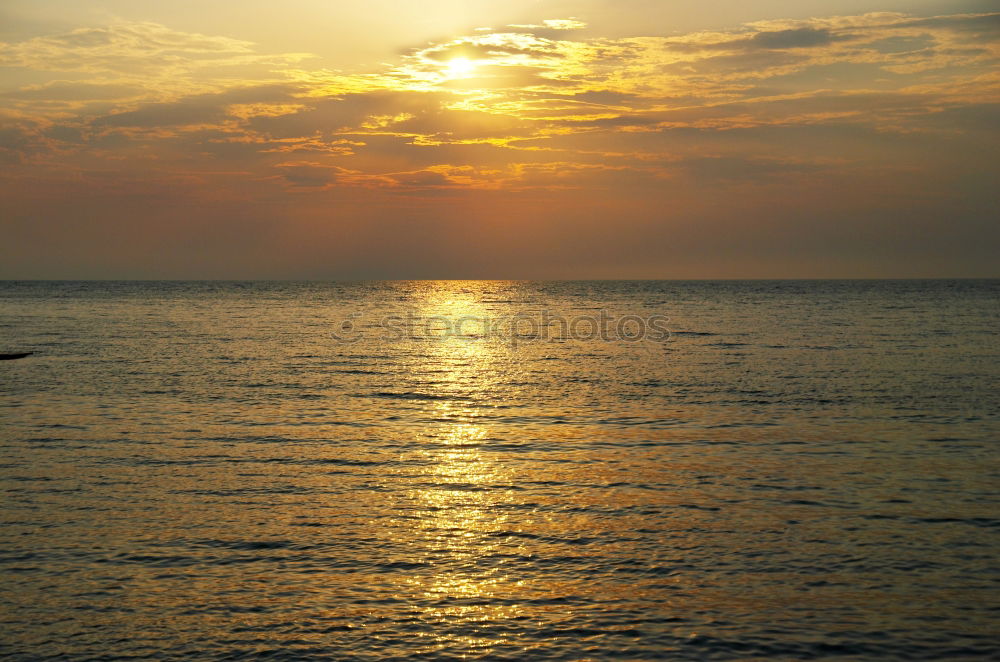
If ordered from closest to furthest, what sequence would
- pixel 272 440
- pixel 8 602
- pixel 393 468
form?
pixel 8 602 < pixel 393 468 < pixel 272 440

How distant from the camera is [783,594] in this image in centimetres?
1335

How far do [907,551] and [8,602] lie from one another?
50.6ft

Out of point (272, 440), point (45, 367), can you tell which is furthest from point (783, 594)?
point (45, 367)

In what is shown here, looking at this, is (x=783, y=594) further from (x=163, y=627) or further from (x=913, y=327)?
(x=913, y=327)

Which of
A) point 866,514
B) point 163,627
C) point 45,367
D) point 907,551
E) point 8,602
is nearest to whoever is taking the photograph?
point 163,627

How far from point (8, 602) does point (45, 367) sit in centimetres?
3741

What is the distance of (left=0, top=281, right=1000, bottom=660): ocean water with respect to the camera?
39.4 feet

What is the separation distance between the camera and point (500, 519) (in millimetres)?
17469

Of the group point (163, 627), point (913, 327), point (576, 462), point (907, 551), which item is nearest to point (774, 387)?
point (576, 462)

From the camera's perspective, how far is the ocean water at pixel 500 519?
12016 millimetres

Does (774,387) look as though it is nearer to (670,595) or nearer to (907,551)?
(907,551)

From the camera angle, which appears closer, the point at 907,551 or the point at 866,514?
the point at 907,551

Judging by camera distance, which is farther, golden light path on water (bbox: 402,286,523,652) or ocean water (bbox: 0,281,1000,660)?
golden light path on water (bbox: 402,286,523,652)

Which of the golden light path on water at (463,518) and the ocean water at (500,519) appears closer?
the ocean water at (500,519)
